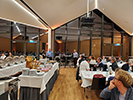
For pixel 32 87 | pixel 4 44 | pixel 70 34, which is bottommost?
pixel 32 87

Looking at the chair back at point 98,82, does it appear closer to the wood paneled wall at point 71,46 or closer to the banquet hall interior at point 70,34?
the banquet hall interior at point 70,34

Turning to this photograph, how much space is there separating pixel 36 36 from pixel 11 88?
843 centimetres

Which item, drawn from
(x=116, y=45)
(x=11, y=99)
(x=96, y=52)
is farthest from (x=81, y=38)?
(x=11, y=99)

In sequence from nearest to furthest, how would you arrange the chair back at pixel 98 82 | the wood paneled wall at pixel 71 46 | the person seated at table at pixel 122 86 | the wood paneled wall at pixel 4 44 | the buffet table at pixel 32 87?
the person seated at table at pixel 122 86
the buffet table at pixel 32 87
the chair back at pixel 98 82
the wood paneled wall at pixel 4 44
the wood paneled wall at pixel 71 46

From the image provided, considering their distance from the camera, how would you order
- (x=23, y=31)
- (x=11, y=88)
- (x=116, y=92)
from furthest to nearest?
1. (x=23, y=31)
2. (x=11, y=88)
3. (x=116, y=92)

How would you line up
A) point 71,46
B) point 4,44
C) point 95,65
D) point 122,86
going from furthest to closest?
point 71,46, point 4,44, point 95,65, point 122,86

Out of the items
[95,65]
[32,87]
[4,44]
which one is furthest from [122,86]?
[4,44]

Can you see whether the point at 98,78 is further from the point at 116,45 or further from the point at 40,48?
the point at 116,45

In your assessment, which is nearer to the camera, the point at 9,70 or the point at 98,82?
the point at 98,82

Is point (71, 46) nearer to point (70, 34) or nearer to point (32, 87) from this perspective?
point (70, 34)

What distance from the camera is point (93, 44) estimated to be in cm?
1073

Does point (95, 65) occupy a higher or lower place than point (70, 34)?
lower

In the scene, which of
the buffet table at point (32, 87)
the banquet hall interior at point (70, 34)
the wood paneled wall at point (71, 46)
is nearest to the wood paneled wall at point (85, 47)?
the banquet hall interior at point (70, 34)

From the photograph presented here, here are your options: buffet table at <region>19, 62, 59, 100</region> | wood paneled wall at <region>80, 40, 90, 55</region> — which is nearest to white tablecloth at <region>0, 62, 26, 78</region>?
buffet table at <region>19, 62, 59, 100</region>
